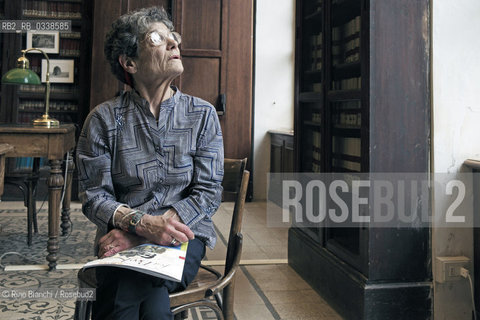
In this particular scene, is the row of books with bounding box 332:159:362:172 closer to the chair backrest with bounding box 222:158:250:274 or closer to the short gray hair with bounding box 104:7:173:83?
the chair backrest with bounding box 222:158:250:274

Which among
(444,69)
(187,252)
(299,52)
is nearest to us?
(187,252)

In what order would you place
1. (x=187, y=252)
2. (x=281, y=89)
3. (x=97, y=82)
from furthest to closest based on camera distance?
(x=281, y=89), (x=97, y=82), (x=187, y=252)

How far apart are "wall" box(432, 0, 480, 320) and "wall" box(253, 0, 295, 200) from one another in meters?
4.32

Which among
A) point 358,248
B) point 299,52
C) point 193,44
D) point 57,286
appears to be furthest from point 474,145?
point 193,44

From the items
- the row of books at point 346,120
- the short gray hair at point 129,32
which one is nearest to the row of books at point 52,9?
the row of books at point 346,120

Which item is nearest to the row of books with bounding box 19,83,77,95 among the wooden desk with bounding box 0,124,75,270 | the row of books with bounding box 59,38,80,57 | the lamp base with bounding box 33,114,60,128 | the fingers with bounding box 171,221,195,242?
the row of books with bounding box 59,38,80,57

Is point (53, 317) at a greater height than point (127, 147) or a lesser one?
lesser

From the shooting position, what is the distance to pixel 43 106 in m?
6.12

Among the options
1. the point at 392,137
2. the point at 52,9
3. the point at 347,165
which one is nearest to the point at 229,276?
the point at 392,137

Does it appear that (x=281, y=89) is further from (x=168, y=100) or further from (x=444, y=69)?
(x=168, y=100)

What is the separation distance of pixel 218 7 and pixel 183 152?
4.99m

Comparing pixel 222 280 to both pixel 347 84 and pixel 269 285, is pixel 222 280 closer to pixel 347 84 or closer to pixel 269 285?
pixel 269 285

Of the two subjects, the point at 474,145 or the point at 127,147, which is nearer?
the point at 127,147

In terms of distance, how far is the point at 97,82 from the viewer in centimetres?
592
